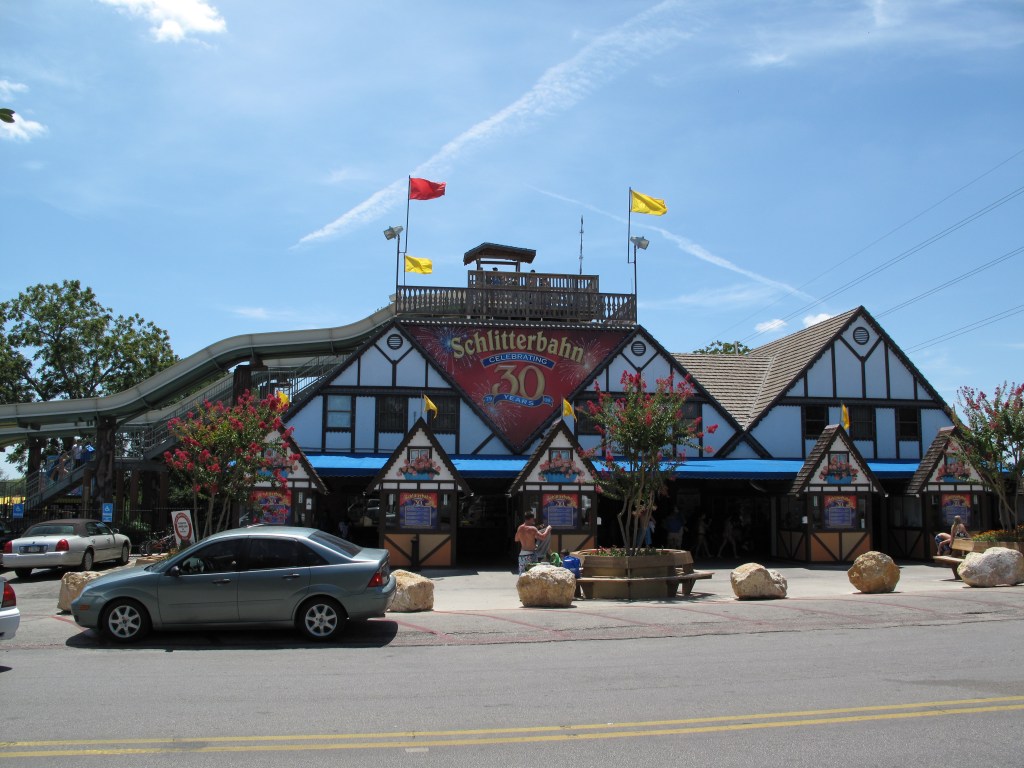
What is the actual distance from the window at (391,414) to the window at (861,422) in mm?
15183

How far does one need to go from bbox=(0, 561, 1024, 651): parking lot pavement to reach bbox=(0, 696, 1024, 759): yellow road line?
4577 millimetres

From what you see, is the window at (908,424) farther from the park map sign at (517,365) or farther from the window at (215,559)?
the window at (215,559)

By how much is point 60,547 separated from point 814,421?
76.1 feet

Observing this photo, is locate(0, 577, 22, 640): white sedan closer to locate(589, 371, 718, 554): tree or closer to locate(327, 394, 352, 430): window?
locate(589, 371, 718, 554): tree

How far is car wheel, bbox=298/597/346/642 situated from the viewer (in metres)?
11.5

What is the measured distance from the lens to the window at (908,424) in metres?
30.1

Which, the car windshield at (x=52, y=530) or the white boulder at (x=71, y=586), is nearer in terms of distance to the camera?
the white boulder at (x=71, y=586)

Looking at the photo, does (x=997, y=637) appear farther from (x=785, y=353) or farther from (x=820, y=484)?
(x=785, y=353)

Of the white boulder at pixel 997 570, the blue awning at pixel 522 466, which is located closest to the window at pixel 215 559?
the blue awning at pixel 522 466

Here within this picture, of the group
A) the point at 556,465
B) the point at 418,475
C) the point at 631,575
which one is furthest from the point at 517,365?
the point at 631,575

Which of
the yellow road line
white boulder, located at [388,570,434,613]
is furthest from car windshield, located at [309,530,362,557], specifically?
the yellow road line

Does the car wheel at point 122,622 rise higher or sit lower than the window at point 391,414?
lower

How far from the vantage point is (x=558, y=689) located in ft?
28.0

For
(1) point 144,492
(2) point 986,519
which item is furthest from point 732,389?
(1) point 144,492
